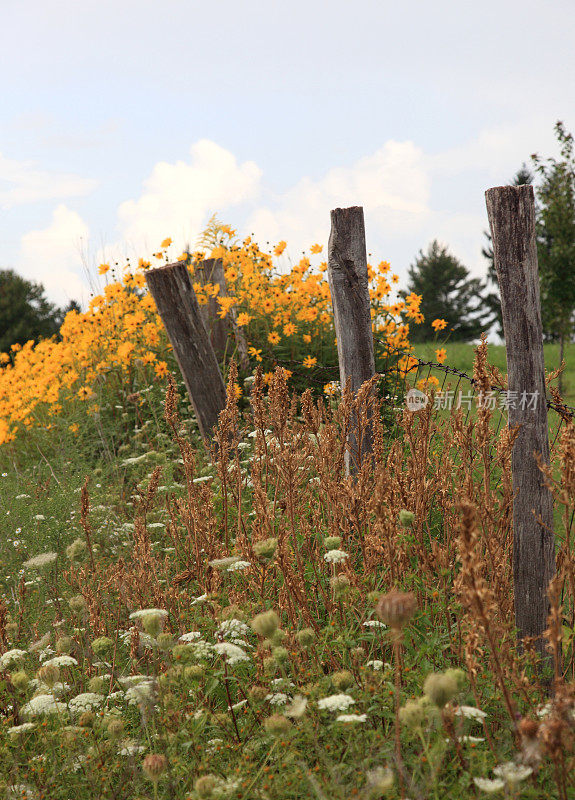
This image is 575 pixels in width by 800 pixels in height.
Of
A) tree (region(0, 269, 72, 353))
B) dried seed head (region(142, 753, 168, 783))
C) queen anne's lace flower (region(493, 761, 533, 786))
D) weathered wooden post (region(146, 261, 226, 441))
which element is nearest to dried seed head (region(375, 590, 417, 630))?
queen anne's lace flower (region(493, 761, 533, 786))

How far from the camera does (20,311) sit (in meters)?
35.4

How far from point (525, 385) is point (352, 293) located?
1967mm

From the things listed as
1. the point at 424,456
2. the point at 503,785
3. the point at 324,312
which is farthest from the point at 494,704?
the point at 324,312

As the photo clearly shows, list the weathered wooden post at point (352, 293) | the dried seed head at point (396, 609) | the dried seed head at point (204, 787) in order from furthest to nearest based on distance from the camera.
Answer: the weathered wooden post at point (352, 293), the dried seed head at point (204, 787), the dried seed head at point (396, 609)

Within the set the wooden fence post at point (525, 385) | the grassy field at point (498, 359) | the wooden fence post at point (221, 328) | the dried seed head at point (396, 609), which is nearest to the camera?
the dried seed head at point (396, 609)

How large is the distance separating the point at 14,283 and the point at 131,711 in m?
35.6

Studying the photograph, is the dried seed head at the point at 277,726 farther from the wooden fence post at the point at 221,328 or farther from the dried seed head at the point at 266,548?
the wooden fence post at the point at 221,328

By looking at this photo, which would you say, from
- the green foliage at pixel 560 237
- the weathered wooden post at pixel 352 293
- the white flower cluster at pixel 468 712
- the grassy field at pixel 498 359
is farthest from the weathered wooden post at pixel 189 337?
the green foliage at pixel 560 237

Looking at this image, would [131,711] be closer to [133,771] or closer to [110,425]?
[133,771]

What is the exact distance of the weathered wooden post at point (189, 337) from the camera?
23.2ft

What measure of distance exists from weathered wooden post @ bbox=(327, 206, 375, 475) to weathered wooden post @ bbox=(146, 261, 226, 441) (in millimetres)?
2414

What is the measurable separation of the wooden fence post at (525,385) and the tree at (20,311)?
32863 millimetres

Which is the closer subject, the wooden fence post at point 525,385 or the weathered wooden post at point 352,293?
the wooden fence post at point 525,385

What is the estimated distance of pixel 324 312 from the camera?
8.55 meters
